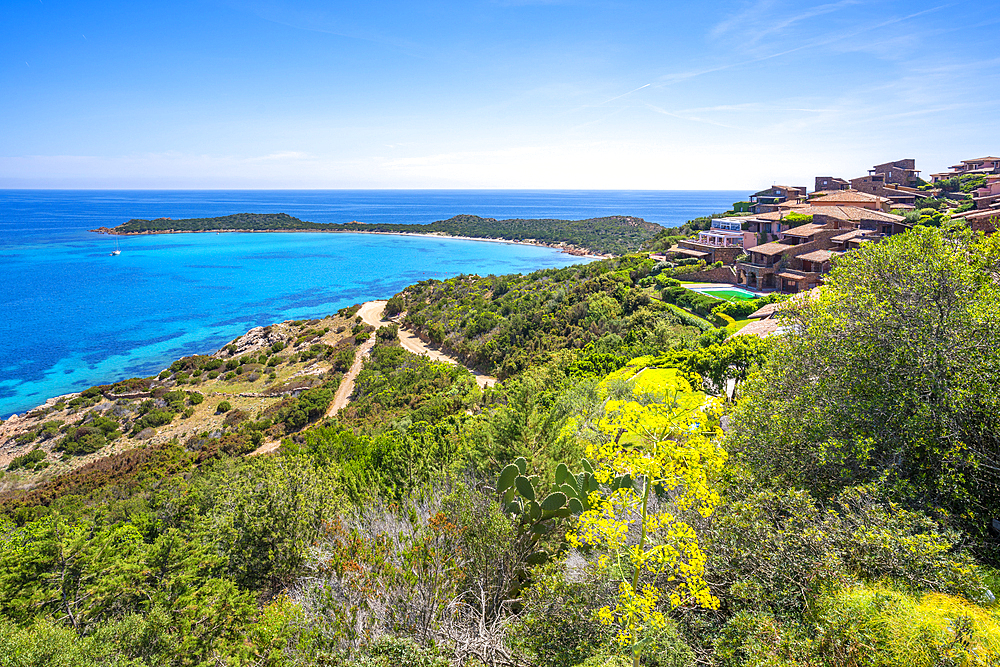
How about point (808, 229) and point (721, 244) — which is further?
point (721, 244)

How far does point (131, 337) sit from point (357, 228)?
335 feet

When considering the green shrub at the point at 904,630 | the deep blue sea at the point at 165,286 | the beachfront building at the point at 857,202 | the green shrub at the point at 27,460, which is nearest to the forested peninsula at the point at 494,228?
the deep blue sea at the point at 165,286

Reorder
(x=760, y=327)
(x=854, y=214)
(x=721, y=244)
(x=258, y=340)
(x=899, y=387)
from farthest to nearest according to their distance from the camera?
(x=258, y=340)
(x=721, y=244)
(x=854, y=214)
(x=760, y=327)
(x=899, y=387)

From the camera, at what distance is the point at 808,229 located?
3675cm

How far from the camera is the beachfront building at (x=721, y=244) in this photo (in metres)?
41.4

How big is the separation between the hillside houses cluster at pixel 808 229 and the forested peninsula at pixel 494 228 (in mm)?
45613

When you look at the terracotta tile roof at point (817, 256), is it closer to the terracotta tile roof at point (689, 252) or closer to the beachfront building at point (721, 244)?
the beachfront building at point (721, 244)

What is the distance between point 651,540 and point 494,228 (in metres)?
133

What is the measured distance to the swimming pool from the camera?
32.7 meters

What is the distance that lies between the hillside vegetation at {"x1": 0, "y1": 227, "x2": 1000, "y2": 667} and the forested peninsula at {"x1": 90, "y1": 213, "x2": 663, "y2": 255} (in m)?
88.8

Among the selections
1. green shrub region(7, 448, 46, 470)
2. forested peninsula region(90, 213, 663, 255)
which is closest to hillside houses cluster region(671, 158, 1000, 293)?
green shrub region(7, 448, 46, 470)

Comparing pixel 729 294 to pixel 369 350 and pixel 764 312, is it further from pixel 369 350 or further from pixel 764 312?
pixel 369 350

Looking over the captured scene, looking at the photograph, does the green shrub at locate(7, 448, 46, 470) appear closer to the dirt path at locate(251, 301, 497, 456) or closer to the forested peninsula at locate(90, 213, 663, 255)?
the dirt path at locate(251, 301, 497, 456)

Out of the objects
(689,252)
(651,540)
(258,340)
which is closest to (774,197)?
(689,252)
